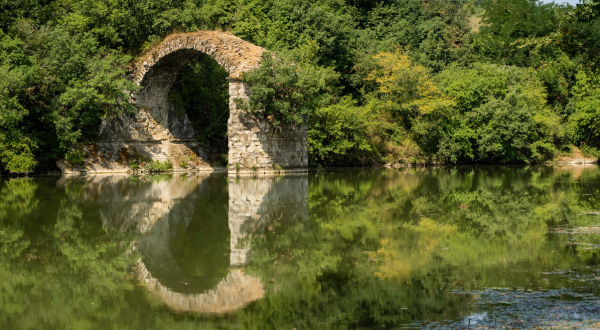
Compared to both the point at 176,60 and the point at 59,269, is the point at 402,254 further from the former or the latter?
the point at 176,60

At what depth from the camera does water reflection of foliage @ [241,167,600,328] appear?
25.8 ft

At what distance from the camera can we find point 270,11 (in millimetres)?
50000

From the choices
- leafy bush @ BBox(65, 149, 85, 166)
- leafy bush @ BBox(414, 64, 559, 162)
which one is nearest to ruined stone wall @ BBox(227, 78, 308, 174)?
leafy bush @ BBox(65, 149, 85, 166)

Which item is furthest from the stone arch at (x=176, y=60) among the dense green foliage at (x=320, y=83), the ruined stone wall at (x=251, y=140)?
the ruined stone wall at (x=251, y=140)

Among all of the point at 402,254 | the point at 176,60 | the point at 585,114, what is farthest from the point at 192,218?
the point at 585,114

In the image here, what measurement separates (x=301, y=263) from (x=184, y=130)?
30.5 m

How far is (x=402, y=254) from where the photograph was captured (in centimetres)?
1092

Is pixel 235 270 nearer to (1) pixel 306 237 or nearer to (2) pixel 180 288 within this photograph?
(2) pixel 180 288

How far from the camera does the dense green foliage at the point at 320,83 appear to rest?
106 ft

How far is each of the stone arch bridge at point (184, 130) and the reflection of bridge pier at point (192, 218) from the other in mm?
3135

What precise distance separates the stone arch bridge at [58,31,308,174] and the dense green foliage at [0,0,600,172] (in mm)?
973

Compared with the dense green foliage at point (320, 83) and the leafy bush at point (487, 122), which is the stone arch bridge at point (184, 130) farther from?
the leafy bush at point (487, 122)

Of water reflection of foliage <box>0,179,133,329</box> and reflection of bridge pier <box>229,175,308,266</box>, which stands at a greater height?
reflection of bridge pier <box>229,175,308,266</box>

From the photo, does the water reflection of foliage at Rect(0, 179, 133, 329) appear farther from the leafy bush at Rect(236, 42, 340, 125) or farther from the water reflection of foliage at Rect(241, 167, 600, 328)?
the leafy bush at Rect(236, 42, 340, 125)
